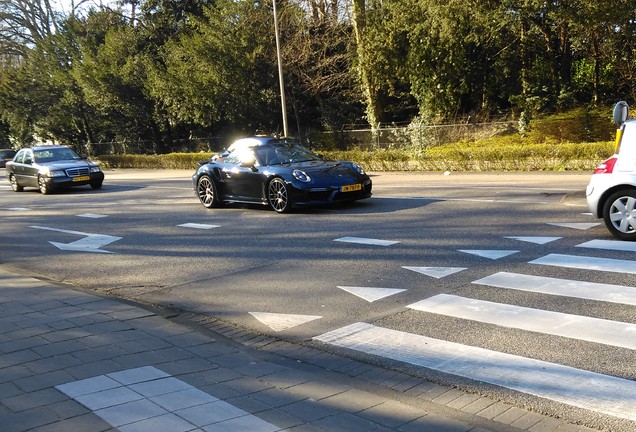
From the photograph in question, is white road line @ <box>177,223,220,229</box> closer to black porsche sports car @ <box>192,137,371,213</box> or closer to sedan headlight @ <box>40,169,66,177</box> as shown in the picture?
black porsche sports car @ <box>192,137,371,213</box>

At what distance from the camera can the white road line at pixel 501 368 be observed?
3996mm

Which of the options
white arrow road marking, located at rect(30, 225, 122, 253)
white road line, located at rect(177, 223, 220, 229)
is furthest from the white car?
white arrow road marking, located at rect(30, 225, 122, 253)

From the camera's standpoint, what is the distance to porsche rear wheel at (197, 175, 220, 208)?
49.5 ft

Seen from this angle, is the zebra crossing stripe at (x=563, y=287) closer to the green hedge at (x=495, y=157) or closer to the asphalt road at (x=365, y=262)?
the asphalt road at (x=365, y=262)

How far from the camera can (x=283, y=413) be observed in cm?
393

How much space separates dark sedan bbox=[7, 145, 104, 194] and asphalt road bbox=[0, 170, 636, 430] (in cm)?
641

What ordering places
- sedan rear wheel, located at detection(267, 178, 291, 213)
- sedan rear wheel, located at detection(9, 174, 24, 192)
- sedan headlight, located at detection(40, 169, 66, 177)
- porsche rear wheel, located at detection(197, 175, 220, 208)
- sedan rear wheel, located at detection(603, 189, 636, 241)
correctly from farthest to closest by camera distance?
sedan rear wheel, located at detection(9, 174, 24, 192), sedan headlight, located at detection(40, 169, 66, 177), porsche rear wheel, located at detection(197, 175, 220, 208), sedan rear wheel, located at detection(267, 178, 291, 213), sedan rear wheel, located at detection(603, 189, 636, 241)

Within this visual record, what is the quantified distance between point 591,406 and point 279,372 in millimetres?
2106

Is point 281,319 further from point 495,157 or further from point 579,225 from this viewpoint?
point 495,157

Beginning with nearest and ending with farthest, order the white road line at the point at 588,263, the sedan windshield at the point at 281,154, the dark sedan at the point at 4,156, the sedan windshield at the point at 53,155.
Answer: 1. the white road line at the point at 588,263
2. the sedan windshield at the point at 281,154
3. the sedan windshield at the point at 53,155
4. the dark sedan at the point at 4,156

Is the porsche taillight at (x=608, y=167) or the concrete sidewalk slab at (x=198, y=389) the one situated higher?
the porsche taillight at (x=608, y=167)

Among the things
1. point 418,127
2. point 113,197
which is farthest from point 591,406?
point 418,127

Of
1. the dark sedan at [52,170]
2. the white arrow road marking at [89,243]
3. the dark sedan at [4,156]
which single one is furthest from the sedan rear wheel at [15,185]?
the dark sedan at [4,156]

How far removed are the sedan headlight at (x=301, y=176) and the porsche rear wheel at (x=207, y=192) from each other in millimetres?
2800
